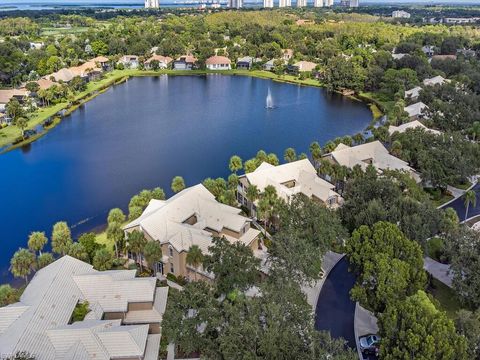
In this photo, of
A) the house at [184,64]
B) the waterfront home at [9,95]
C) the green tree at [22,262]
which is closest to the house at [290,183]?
the green tree at [22,262]

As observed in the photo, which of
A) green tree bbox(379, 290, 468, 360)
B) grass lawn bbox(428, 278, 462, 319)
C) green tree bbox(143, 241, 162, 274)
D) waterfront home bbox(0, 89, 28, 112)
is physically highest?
waterfront home bbox(0, 89, 28, 112)

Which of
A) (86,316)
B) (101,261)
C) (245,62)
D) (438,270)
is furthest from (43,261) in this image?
(245,62)

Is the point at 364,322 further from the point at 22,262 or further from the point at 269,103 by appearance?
the point at 269,103

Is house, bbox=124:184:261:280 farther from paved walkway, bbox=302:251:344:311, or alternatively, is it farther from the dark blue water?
the dark blue water

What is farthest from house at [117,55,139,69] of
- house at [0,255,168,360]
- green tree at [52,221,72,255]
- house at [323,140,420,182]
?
house at [0,255,168,360]

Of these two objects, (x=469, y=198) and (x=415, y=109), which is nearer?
(x=469, y=198)

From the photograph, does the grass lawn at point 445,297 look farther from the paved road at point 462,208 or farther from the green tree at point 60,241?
the green tree at point 60,241
